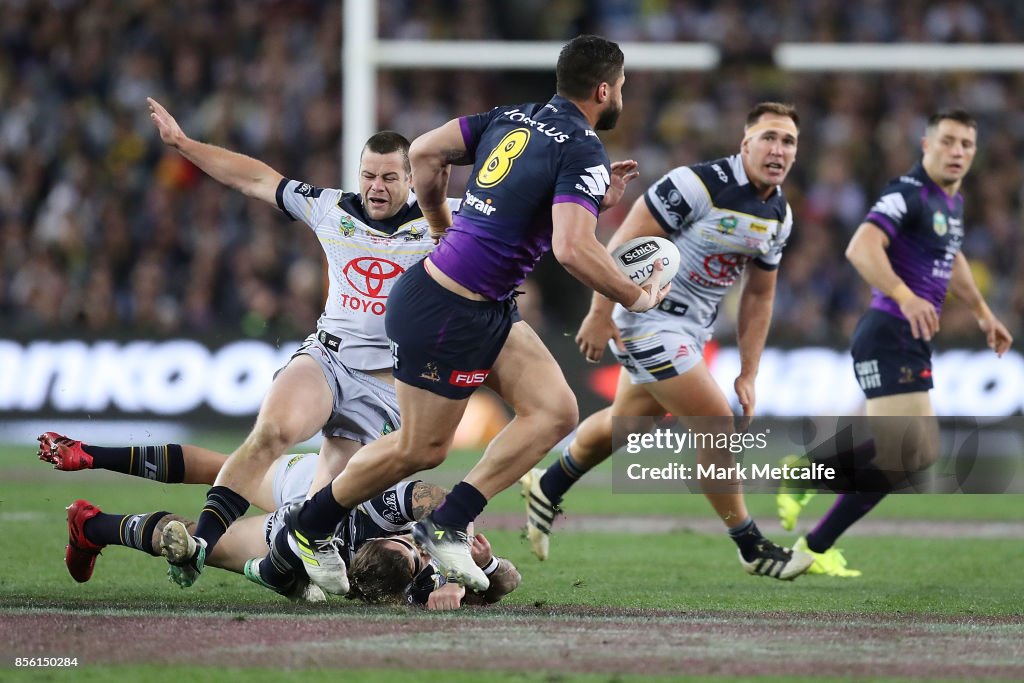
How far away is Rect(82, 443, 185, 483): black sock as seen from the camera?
7.39m

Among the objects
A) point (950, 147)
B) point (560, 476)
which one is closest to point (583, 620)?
point (560, 476)

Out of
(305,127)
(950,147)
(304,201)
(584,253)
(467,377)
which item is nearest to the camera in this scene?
(584,253)

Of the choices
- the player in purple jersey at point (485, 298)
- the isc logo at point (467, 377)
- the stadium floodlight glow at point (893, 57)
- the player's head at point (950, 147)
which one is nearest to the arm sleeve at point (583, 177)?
the player in purple jersey at point (485, 298)

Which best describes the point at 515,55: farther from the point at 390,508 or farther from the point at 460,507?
the point at 460,507

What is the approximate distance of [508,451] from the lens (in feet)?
21.2

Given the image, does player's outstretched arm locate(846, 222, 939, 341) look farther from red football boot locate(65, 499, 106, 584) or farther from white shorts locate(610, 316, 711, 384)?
red football boot locate(65, 499, 106, 584)

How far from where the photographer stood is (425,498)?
6777mm

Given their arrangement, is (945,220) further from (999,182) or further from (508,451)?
(999,182)

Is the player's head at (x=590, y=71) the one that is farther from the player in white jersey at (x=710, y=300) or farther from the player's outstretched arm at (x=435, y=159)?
the player in white jersey at (x=710, y=300)

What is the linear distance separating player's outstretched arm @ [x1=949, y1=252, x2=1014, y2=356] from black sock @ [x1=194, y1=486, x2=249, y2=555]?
458 cm

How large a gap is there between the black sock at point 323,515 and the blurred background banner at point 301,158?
8.93m

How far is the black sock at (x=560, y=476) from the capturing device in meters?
8.73

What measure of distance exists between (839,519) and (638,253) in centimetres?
252
